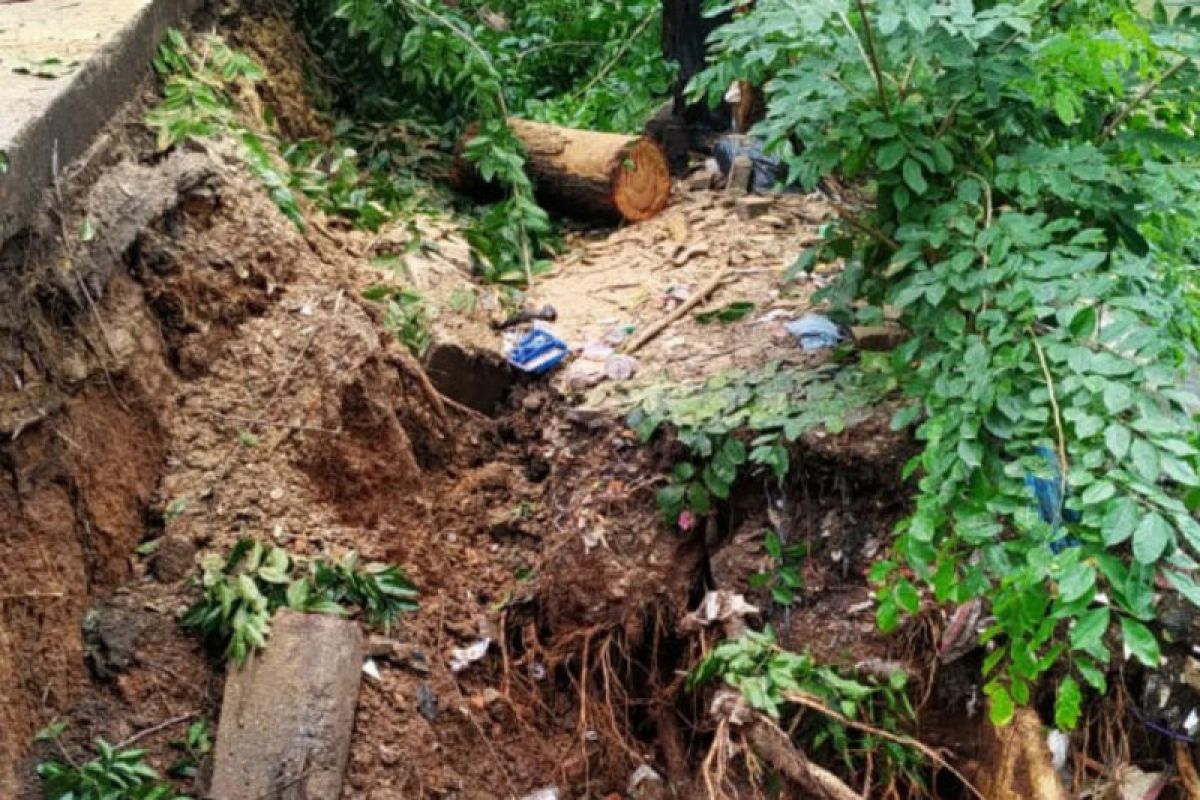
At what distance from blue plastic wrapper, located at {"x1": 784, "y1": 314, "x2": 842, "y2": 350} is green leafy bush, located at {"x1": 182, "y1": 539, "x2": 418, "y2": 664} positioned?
4.90 feet

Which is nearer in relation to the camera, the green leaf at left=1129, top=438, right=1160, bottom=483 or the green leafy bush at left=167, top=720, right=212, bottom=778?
the green leaf at left=1129, top=438, right=1160, bottom=483

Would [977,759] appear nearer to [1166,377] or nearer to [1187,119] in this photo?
[1166,377]

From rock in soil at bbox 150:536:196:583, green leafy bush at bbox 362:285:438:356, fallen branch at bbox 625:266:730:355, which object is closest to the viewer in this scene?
rock in soil at bbox 150:536:196:583

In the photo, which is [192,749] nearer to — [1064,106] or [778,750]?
[778,750]

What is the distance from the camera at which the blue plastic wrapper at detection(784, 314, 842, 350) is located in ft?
14.3

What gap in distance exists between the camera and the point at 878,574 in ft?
9.92

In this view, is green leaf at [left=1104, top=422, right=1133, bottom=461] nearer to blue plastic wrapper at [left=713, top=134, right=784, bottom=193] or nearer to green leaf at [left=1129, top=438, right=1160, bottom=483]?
green leaf at [left=1129, top=438, right=1160, bottom=483]

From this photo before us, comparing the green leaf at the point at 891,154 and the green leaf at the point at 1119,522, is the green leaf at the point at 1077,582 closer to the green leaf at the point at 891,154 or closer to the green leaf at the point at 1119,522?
the green leaf at the point at 1119,522

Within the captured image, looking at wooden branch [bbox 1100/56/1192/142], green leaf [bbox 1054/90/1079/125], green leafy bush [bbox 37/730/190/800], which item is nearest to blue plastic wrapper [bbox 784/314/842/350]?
wooden branch [bbox 1100/56/1192/142]

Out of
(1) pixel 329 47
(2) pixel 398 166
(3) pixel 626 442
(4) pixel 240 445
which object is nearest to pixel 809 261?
(3) pixel 626 442

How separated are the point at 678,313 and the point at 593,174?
49.2 inches

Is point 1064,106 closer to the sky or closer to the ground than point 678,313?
closer to the sky

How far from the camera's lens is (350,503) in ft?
13.7

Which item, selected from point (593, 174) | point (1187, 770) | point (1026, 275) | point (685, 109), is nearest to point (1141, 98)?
point (1026, 275)
